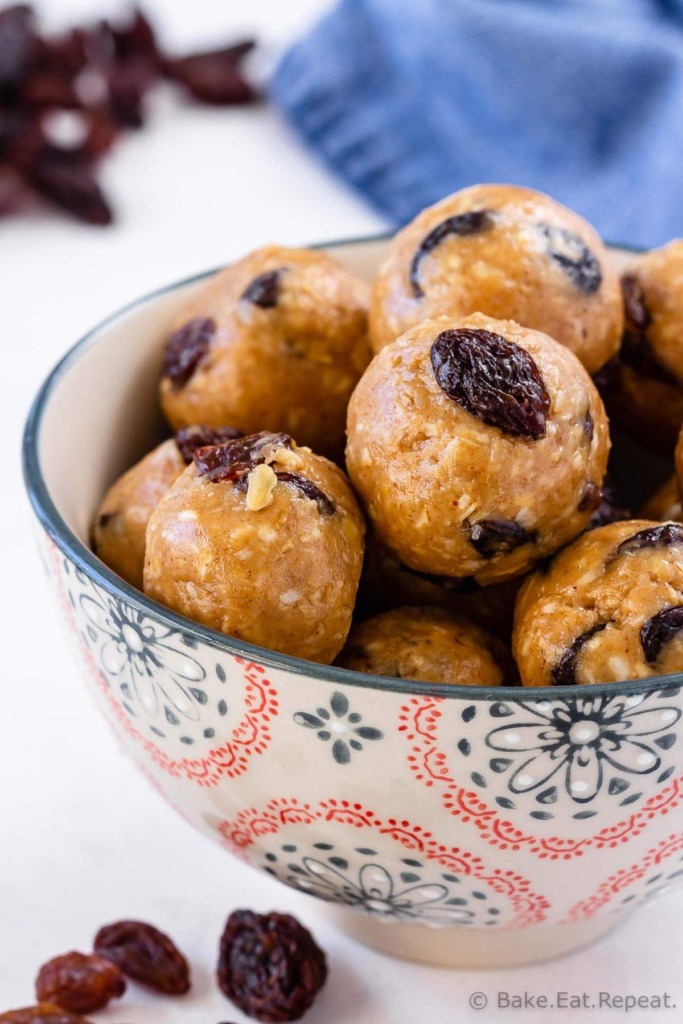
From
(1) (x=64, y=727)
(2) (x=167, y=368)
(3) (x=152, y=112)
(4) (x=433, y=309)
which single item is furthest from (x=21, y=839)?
(3) (x=152, y=112)

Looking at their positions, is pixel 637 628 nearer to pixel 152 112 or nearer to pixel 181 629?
pixel 181 629

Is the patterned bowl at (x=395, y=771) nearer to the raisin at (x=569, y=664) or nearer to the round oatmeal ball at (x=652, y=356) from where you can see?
the raisin at (x=569, y=664)

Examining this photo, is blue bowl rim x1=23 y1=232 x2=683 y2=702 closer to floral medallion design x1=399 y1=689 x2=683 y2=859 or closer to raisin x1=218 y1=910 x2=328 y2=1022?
floral medallion design x1=399 y1=689 x2=683 y2=859

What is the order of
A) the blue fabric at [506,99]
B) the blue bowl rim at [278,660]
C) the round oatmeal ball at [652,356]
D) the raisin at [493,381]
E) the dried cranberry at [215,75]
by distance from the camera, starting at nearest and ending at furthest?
the blue bowl rim at [278,660] → the raisin at [493,381] → the round oatmeal ball at [652,356] → the blue fabric at [506,99] → the dried cranberry at [215,75]

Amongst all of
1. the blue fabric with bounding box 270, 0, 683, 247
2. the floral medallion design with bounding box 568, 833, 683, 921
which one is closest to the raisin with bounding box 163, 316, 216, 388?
the floral medallion design with bounding box 568, 833, 683, 921

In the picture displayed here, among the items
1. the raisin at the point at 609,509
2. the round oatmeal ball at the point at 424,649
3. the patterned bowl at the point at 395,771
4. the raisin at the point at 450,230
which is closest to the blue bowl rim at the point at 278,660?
the patterned bowl at the point at 395,771

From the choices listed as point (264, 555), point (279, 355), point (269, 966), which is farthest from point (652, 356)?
point (269, 966)

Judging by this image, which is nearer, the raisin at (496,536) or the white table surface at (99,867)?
the raisin at (496,536)
